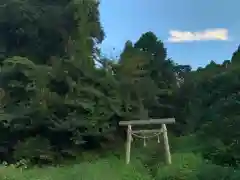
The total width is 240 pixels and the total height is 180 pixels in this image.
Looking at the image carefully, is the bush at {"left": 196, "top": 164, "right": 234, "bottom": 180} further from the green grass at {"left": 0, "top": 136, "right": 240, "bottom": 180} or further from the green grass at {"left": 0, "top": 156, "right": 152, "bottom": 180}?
the green grass at {"left": 0, "top": 156, "right": 152, "bottom": 180}

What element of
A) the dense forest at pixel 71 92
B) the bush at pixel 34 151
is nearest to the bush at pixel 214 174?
the dense forest at pixel 71 92

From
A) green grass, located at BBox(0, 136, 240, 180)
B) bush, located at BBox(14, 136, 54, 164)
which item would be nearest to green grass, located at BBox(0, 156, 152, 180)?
green grass, located at BBox(0, 136, 240, 180)

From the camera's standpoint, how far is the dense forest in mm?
12789

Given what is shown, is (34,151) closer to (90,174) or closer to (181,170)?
(90,174)

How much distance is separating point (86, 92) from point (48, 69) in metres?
1.53

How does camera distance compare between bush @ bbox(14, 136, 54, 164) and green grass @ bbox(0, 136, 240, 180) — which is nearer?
green grass @ bbox(0, 136, 240, 180)

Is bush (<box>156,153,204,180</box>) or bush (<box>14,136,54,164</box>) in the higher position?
bush (<box>14,136,54,164</box>)

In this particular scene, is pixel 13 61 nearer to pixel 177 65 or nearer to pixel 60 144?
pixel 60 144

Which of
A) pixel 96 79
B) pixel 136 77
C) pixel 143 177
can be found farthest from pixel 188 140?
pixel 143 177

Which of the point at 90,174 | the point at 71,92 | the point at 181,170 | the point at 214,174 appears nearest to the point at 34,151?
the point at 71,92

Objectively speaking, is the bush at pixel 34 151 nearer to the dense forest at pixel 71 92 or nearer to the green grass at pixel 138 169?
the dense forest at pixel 71 92

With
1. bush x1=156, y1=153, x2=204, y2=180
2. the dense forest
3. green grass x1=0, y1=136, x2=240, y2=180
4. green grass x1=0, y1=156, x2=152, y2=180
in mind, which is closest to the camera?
green grass x1=0, y1=156, x2=152, y2=180

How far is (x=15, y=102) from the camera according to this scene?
45.6 ft

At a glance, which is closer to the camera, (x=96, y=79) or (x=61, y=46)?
(x=96, y=79)
